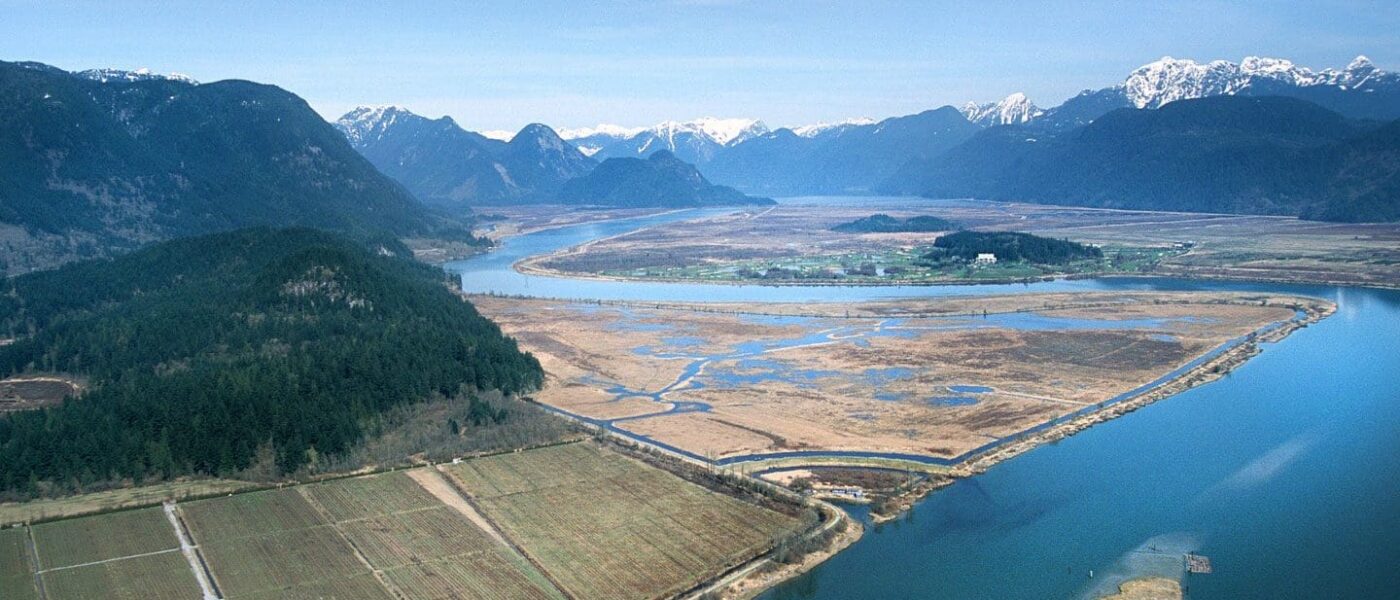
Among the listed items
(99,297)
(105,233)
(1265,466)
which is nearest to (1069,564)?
(1265,466)

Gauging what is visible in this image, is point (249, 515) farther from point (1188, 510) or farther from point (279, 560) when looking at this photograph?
point (1188, 510)

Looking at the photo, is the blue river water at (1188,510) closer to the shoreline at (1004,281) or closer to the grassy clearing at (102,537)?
the grassy clearing at (102,537)

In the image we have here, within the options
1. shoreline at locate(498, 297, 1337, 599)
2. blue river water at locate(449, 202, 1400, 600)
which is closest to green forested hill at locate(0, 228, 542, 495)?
shoreline at locate(498, 297, 1337, 599)

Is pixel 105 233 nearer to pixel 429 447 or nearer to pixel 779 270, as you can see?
pixel 779 270

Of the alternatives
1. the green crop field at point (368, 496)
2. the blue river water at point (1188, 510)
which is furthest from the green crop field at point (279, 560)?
the blue river water at point (1188, 510)

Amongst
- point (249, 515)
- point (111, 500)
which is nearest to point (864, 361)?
point (249, 515)

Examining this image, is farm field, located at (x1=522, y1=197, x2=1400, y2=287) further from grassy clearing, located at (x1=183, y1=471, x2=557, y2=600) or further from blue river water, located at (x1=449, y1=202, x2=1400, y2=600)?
grassy clearing, located at (x1=183, y1=471, x2=557, y2=600)

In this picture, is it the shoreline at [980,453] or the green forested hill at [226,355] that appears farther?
the green forested hill at [226,355]
